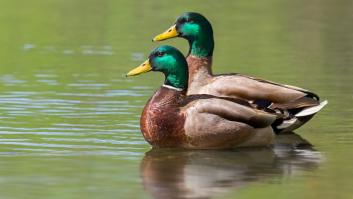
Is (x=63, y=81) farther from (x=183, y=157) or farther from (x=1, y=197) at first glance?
A: (x=1, y=197)

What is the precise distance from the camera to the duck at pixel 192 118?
35.2 feet

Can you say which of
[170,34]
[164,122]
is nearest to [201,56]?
[170,34]

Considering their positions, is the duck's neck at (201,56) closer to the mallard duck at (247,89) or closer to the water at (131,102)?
the mallard duck at (247,89)

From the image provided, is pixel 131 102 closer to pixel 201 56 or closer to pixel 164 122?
pixel 201 56

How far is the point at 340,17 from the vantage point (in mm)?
24500

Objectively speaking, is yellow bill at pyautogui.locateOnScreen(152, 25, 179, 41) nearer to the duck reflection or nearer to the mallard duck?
the mallard duck

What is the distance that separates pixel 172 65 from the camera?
11062 mm

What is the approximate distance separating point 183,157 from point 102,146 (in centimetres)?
80

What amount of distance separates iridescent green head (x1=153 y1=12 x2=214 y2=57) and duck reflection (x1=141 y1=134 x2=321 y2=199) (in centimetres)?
128

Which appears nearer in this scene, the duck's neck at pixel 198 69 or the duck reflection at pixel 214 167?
the duck reflection at pixel 214 167

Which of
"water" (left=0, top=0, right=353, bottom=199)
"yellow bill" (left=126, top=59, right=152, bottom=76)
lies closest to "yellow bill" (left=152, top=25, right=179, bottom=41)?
"water" (left=0, top=0, right=353, bottom=199)

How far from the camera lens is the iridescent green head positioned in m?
12.2

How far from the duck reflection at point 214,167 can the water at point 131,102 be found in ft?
0.04

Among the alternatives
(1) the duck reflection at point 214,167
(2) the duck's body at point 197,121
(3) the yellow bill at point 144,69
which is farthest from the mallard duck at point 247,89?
(3) the yellow bill at point 144,69
